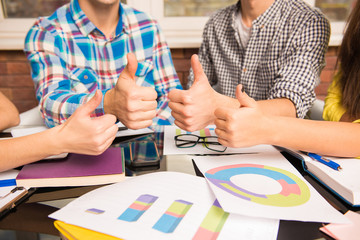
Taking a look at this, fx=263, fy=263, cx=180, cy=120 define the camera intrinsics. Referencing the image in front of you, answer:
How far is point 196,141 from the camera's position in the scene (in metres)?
0.74

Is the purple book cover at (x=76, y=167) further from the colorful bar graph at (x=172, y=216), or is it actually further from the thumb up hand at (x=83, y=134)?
the colorful bar graph at (x=172, y=216)

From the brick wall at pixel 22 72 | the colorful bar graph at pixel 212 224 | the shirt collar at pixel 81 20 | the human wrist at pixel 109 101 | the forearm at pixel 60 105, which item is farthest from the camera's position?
the brick wall at pixel 22 72

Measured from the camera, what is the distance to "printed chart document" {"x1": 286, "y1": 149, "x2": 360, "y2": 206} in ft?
1.55

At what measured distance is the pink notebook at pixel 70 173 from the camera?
518mm

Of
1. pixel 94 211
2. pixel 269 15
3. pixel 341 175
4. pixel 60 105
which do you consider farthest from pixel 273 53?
pixel 94 211

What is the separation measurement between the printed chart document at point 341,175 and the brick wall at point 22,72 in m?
1.27

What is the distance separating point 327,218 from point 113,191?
0.37 metres

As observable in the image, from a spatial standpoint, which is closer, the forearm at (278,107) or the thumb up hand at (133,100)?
the thumb up hand at (133,100)

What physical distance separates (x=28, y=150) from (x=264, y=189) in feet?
1.60

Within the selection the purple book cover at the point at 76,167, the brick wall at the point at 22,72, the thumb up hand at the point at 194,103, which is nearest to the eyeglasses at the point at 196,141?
the thumb up hand at the point at 194,103

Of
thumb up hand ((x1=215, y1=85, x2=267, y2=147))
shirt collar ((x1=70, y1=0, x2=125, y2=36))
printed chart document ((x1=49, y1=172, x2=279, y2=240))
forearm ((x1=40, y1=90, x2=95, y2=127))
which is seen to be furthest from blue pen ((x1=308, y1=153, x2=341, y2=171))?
shirt collar ((x1=70, y1=0, x2=125, y2=36))

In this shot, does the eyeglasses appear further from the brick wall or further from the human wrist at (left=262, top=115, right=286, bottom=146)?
the brick wall

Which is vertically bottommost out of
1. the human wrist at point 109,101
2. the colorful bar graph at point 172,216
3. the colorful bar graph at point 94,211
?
the colorful bar graph at point 172,216

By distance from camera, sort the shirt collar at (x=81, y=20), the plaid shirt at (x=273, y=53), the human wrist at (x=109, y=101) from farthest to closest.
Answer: the shirt collar at (x=81, y=20) → the plaid shirt at (x=273, y=53) → the human wrist at (x=109, y=101)
